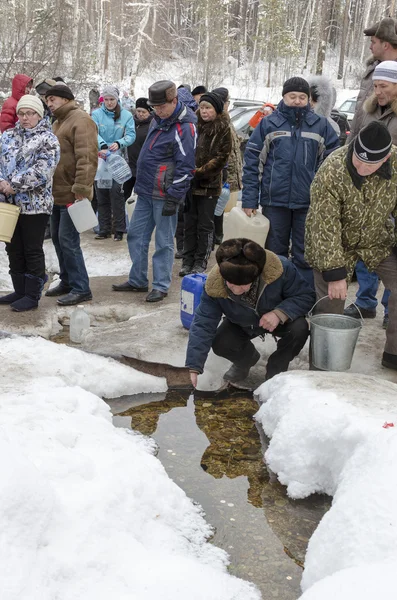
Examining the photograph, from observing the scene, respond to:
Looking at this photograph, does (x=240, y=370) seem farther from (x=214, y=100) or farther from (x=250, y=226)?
(x=214, y=100)

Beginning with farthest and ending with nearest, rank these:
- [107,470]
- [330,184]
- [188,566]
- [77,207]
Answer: [77,207] < [330,184] < [107,470] < [188,566]

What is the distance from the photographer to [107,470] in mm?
3010

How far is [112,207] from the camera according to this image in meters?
8.80

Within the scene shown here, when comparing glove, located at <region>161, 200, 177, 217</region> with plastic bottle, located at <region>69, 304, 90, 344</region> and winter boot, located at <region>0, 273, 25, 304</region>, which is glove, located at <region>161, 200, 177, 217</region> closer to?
plastic bottle, located at <region>69, 304, 90, 344</region>

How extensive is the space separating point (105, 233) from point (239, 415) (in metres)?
5.34

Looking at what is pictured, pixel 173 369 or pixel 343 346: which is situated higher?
pixel 343 346

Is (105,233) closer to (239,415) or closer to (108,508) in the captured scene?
(239,415)

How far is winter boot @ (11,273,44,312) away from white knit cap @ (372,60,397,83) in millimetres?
3183

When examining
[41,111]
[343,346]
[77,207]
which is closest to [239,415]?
[343,346]

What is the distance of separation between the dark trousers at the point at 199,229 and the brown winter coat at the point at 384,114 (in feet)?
7.29

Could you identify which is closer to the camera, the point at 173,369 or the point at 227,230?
the point at 173,369

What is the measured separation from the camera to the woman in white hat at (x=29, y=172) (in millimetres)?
5410

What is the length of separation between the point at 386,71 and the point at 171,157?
7.05 ft

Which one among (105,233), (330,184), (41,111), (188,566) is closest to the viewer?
(188,566)
